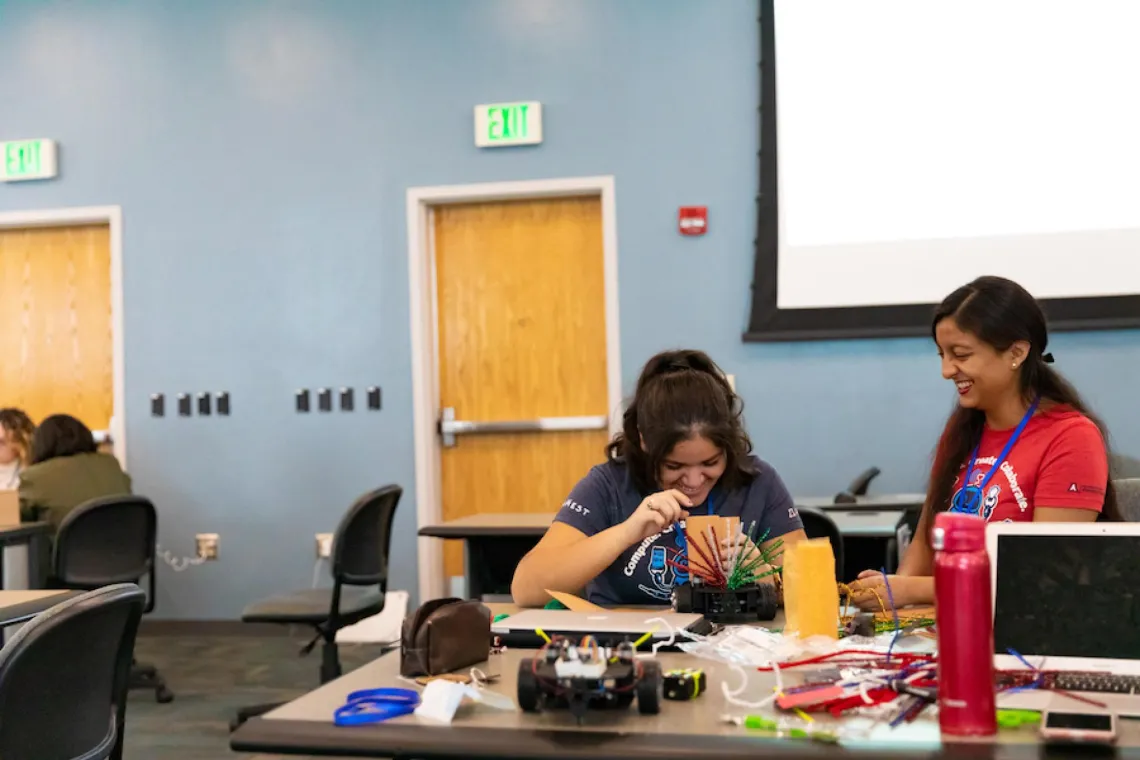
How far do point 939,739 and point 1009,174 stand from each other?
419 cm

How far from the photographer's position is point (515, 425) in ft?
17.9

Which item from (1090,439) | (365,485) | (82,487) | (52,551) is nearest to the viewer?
(1090,439)

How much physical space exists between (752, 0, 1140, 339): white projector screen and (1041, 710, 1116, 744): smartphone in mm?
3892

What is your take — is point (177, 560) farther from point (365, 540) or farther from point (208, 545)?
point (365, 540)

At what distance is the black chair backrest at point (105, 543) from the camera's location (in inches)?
160

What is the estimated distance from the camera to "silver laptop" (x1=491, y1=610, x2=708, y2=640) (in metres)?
1.64

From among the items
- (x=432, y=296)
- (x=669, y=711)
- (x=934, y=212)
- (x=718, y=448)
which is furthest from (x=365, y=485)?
(x=669, y=711)

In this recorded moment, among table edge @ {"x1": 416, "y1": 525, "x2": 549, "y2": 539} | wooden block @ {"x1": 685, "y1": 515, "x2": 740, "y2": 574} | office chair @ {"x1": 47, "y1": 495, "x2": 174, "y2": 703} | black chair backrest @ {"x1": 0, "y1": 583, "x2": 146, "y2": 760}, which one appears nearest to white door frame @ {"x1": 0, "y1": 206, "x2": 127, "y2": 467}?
office chair @ {"x1": 47, "y1": 495, "x2": 174, "y2": 703}

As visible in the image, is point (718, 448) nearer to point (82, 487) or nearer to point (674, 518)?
point (674, 518)

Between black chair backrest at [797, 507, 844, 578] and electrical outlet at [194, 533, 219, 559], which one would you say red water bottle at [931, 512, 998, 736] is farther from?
electrical outlet at [194, 533, 219, 559]

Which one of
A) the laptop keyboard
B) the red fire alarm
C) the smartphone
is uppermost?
the red fire alarm

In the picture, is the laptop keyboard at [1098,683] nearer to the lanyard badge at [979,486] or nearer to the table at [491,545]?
the lanyard badge at [979,486]

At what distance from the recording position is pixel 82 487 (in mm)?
4652

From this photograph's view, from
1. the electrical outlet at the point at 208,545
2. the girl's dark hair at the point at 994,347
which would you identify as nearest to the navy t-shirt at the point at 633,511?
the girl's dark hair at the point at 994,347
